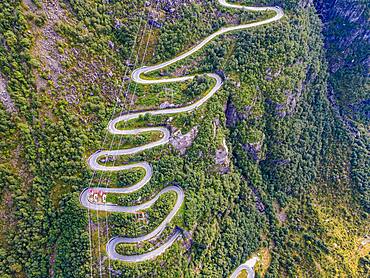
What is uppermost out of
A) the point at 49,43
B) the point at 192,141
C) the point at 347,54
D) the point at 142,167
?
the point at 347,54

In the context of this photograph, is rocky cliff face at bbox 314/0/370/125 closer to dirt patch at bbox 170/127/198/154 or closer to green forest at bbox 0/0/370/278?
green forest at bbox 0/0/370/278

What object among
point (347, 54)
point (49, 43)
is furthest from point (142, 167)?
point (347, 54)

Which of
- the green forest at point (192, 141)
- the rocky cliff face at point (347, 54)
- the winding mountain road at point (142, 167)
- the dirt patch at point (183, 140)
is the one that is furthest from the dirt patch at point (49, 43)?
the rocky cliff face at point (347, 54)

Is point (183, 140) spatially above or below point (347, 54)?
below

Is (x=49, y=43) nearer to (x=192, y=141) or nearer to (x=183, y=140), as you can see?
(x=183, y=140)

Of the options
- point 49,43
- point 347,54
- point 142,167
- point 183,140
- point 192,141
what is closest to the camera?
point 49,43

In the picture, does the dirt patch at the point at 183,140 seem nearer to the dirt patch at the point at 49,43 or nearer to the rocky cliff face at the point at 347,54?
the dirt patch at the point at 49,43

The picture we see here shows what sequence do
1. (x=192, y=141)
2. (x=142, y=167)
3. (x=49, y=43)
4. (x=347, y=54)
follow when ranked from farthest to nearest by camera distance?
(x=347, y=54) → (x=192, y=141) → (x=142, y=167) → (x=49, y=43)

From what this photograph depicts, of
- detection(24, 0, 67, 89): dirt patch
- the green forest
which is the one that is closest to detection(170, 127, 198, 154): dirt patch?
the green forest
